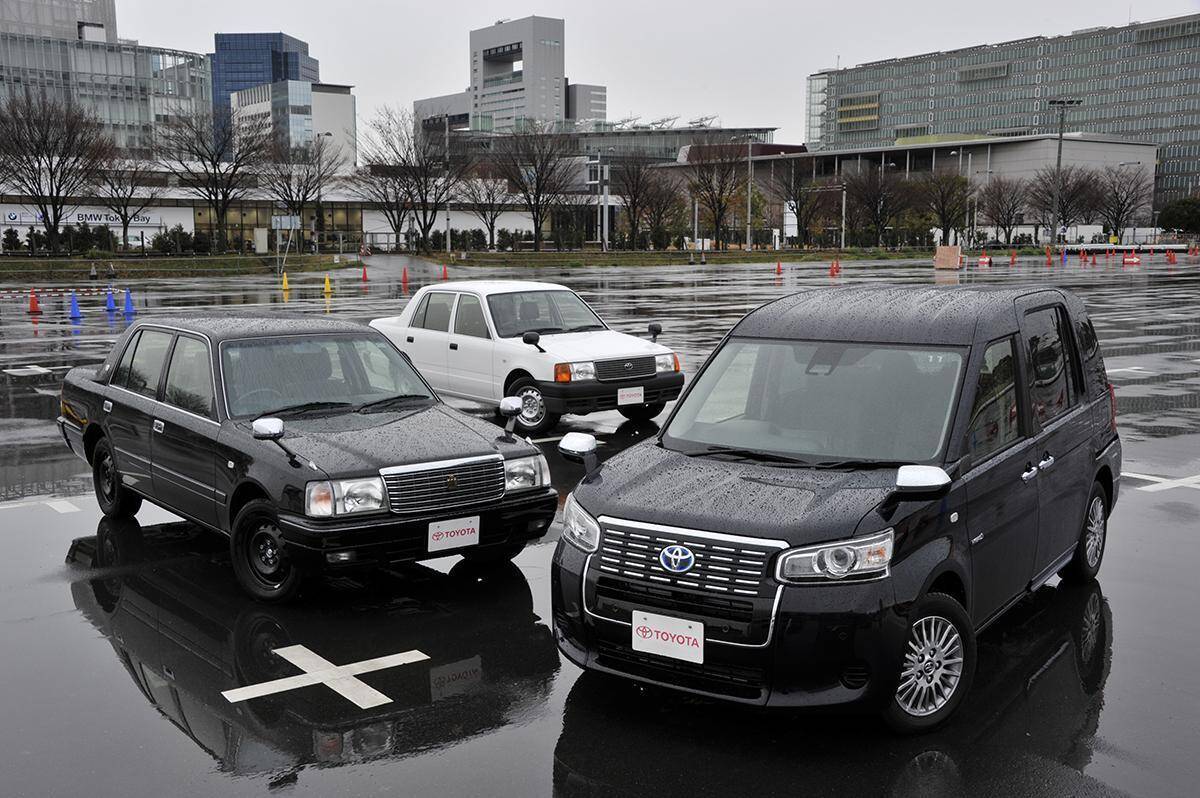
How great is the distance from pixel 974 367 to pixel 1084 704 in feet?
5.54

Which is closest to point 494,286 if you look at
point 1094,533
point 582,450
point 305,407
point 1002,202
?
point 305,407

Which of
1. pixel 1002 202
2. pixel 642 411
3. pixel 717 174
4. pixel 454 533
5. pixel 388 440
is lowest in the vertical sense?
pixel 642 411

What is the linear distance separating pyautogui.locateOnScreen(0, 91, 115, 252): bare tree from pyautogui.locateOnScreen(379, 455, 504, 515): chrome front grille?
186 feet

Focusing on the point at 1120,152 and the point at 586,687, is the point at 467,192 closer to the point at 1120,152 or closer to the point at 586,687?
the point at 586,687

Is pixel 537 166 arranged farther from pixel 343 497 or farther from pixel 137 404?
pixel 343 497

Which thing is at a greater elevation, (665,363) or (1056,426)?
(1056,426)

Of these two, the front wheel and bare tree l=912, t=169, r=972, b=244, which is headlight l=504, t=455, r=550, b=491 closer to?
the front wheel

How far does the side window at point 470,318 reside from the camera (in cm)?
1289

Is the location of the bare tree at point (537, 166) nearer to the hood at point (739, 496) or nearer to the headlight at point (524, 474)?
the headlight at point (524, 474)

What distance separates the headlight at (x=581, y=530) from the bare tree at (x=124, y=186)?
6296 cm

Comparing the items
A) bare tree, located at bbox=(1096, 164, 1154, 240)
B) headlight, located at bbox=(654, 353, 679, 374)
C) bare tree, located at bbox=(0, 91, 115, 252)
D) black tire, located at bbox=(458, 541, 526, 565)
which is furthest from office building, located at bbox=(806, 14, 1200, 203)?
black tire, located at bbox=(458, 541, 526, 565)

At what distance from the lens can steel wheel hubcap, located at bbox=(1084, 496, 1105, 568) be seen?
682 centimetres

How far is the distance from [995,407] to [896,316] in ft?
2.30

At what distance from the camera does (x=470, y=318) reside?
1305 centimetres
